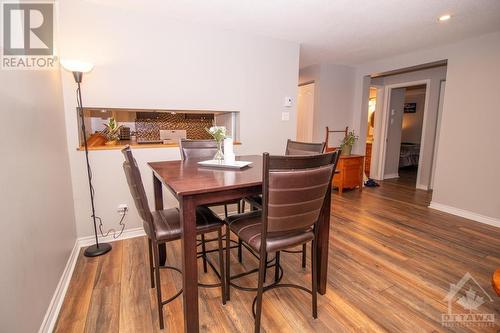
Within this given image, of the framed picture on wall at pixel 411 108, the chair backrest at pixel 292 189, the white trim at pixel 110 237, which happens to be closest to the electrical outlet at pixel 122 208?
the white trim at pixel 110 237

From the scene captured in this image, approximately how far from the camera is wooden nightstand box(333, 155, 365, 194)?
4379mm

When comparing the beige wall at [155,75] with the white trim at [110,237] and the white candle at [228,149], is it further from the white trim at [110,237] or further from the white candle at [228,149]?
the white candle at [228,149]

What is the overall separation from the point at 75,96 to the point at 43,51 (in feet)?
1.66

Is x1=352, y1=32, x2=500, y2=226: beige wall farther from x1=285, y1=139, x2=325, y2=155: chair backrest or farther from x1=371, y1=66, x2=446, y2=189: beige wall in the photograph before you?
x1=285, y1=139, x2=325, y2=155: chair backrest

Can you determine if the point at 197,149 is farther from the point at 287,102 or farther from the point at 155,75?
the point at 287,102

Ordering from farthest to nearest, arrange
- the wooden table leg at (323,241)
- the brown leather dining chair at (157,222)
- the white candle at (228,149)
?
the white candle at (228,149)
the wooden table leg at (323,241)
the brown leather dining chair at (157,222)

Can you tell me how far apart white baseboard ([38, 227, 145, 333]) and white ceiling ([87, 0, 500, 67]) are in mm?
2307

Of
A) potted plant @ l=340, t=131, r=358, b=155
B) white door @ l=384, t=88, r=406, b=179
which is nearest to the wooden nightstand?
potted plant @ l=340, t=131, r=358, b=155

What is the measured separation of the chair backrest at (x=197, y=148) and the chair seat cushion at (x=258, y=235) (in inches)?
37.4

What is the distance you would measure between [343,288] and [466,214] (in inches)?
107

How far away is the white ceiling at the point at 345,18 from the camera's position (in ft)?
7.75

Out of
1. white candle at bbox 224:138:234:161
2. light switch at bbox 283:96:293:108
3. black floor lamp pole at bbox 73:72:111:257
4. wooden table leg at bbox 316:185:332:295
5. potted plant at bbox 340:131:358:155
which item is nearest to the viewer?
wooden table leg at bbox 316:185:332:295

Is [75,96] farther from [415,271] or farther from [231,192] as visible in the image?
[415,271]

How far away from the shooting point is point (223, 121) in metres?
3.64
